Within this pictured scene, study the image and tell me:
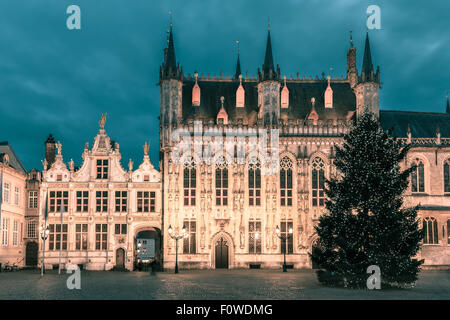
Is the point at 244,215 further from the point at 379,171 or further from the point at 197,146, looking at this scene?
the point at 379,171

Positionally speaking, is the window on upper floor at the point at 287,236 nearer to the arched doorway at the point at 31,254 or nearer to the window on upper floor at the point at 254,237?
the window on upper floor at the point at 254,237

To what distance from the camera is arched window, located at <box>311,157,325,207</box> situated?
170ft

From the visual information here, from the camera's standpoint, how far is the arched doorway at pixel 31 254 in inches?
2087

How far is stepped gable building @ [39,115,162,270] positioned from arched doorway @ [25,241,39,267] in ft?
10.7

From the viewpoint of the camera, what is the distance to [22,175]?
172ft

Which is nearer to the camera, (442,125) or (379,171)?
(379,171)

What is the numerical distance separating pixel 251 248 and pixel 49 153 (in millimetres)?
23250

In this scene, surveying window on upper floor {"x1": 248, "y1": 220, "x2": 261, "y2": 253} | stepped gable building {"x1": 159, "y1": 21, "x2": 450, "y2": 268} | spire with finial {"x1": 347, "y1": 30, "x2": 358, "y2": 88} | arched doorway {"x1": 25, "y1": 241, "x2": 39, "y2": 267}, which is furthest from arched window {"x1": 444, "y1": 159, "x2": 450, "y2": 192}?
arched doorway {"x1": 25, "y1": 241, "x2": 39, "y2": 267}

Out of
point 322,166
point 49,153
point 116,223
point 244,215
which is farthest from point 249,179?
point 49,153

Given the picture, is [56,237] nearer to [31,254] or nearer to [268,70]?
[31,254]

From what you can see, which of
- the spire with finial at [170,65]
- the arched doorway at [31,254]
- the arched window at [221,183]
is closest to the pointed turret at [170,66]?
the spire with finial at [170,65]

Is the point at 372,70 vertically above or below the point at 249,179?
above

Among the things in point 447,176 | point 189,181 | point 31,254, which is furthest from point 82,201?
point 447,176

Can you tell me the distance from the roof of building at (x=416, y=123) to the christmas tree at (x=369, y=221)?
27013 millimetres
